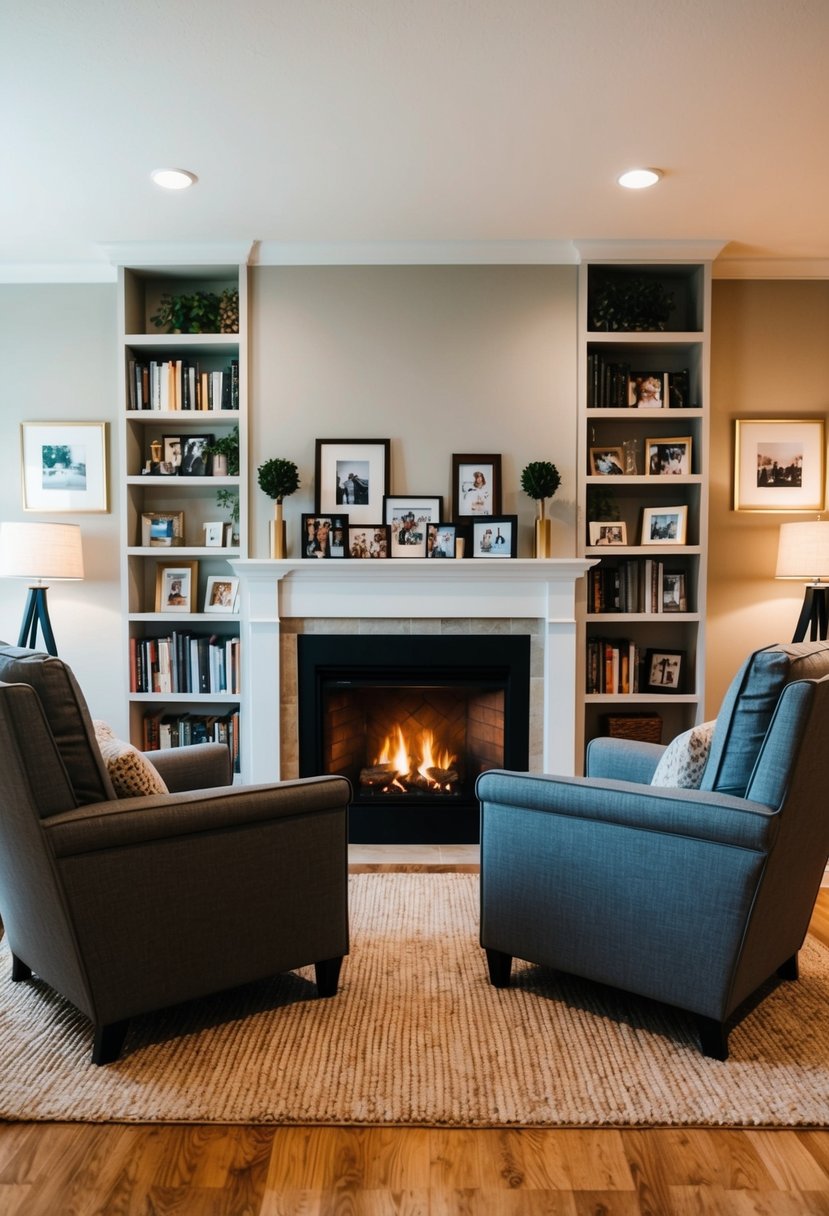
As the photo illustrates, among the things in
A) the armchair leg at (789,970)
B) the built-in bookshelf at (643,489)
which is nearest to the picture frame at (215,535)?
the built-in bookshelf at (643,489)

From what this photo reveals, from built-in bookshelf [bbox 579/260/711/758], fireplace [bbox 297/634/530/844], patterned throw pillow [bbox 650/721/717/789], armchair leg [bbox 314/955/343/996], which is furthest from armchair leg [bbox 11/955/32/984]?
built-in bookshelf [bbox 579/260/711/758]

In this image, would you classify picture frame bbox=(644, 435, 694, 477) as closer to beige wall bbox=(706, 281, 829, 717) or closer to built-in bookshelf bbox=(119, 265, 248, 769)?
beige wall bbox=(706, 281, 829, 717)

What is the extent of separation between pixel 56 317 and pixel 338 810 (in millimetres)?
3071

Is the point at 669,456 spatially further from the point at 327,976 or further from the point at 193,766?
the point at 327,976

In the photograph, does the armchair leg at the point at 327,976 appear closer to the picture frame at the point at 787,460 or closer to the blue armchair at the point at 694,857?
the blue armchair at the point at 694,857

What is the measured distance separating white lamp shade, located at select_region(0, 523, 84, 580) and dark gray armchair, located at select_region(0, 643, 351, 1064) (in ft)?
5.77

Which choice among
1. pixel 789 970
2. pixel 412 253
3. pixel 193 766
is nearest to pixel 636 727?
pixel 789 970

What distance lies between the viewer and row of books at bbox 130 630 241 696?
4066 millimetres

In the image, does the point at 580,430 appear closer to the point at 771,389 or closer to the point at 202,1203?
the point at 771,389

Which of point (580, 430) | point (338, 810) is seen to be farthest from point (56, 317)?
point (338, 810)

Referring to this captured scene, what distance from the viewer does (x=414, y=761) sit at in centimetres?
418

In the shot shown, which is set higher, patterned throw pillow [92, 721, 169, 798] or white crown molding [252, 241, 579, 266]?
white crown molding [252, 241, 579, 266]

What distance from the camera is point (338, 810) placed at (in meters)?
2.33

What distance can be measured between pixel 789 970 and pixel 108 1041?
182 centimetres
